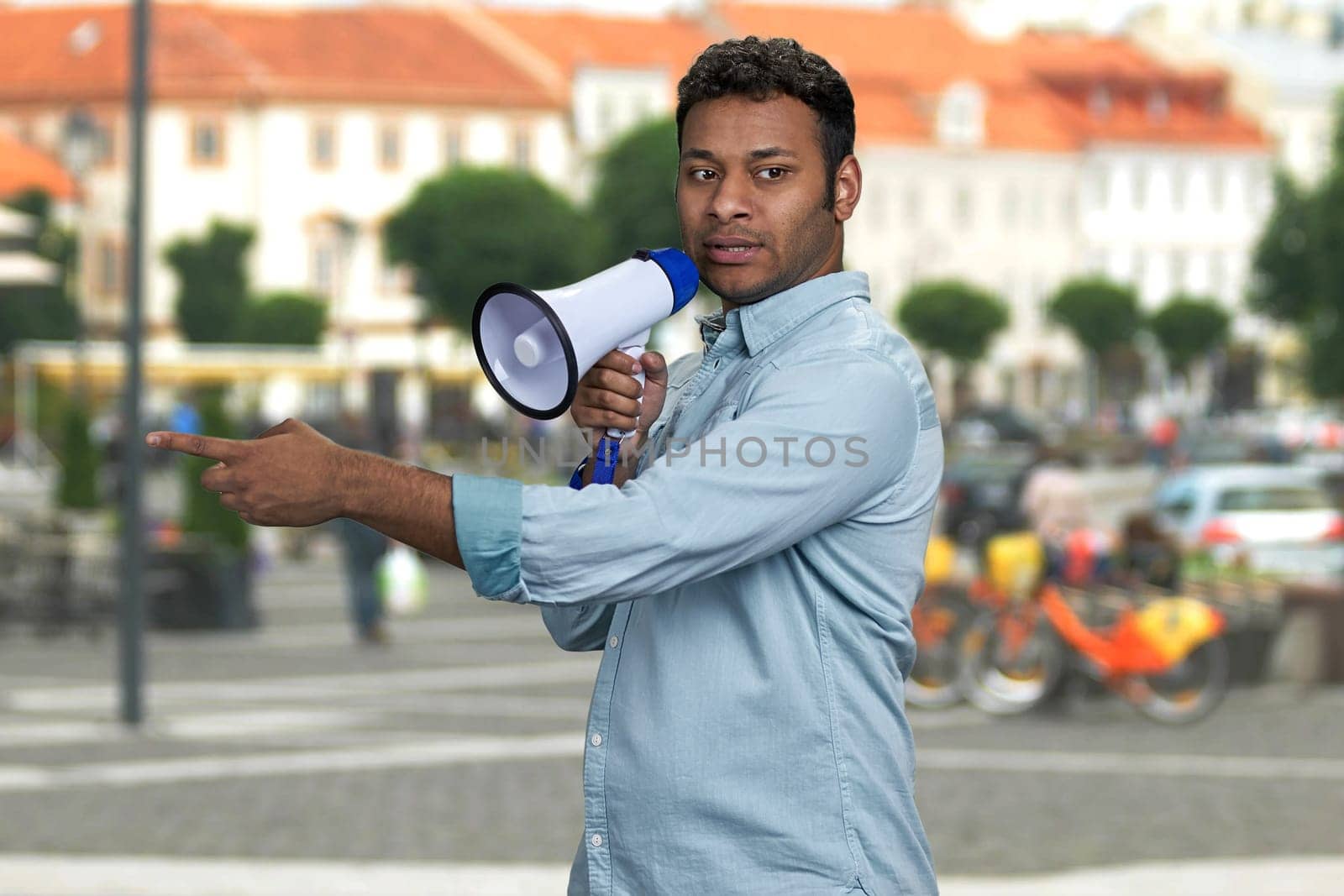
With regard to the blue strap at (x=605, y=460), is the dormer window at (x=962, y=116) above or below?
above

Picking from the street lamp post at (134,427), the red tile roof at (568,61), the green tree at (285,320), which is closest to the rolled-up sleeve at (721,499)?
the street lamp post at (134,427)

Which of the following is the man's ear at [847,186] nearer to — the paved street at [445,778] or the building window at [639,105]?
the paved street at [445,778]

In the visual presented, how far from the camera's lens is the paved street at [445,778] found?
8.66 meters

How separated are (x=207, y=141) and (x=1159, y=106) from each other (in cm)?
3876

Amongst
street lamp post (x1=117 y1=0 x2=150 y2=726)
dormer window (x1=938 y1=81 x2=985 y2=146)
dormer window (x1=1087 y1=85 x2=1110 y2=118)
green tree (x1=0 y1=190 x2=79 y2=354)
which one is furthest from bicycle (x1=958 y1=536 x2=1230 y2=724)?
dormer window (x1=1087 y1=85 x2=1110 y2=118)

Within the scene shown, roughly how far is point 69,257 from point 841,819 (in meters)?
65.8

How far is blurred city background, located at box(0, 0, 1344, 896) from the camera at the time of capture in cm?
993

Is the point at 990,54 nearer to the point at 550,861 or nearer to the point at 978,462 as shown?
the point at 978,462

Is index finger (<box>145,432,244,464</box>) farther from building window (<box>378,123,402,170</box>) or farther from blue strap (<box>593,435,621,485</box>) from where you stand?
building window (<box>378,123,402,170</box>)

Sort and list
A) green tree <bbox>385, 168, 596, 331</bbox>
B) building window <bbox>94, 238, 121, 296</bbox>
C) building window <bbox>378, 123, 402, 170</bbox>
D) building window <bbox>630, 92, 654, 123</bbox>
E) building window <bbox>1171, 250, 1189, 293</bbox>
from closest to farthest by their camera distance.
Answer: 1. green tree <bbox>385, 168, 596, 331</bbox>
2. building window <bbox>94, 238, 121, 296</bbox>
3. building window <bbox>378, 123, 402, 170</bbox>
4. building window <bbox>630, 92, 654, 123</bbox>
5. building window <bbox>1171, 250, 1189, 293</bbox>

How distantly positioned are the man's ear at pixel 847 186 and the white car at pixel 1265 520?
65.9 feet

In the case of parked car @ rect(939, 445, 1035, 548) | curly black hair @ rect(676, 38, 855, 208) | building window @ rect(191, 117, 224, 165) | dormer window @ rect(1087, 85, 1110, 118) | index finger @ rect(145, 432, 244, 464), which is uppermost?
dormer window @ rect(1087, 85, 1110, 118)

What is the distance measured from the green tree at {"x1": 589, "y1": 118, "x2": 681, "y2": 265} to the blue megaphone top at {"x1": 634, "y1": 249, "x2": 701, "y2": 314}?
193 feet

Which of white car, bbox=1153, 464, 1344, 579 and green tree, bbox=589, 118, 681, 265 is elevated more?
green tree, bbox=589, 118, 681, 265
